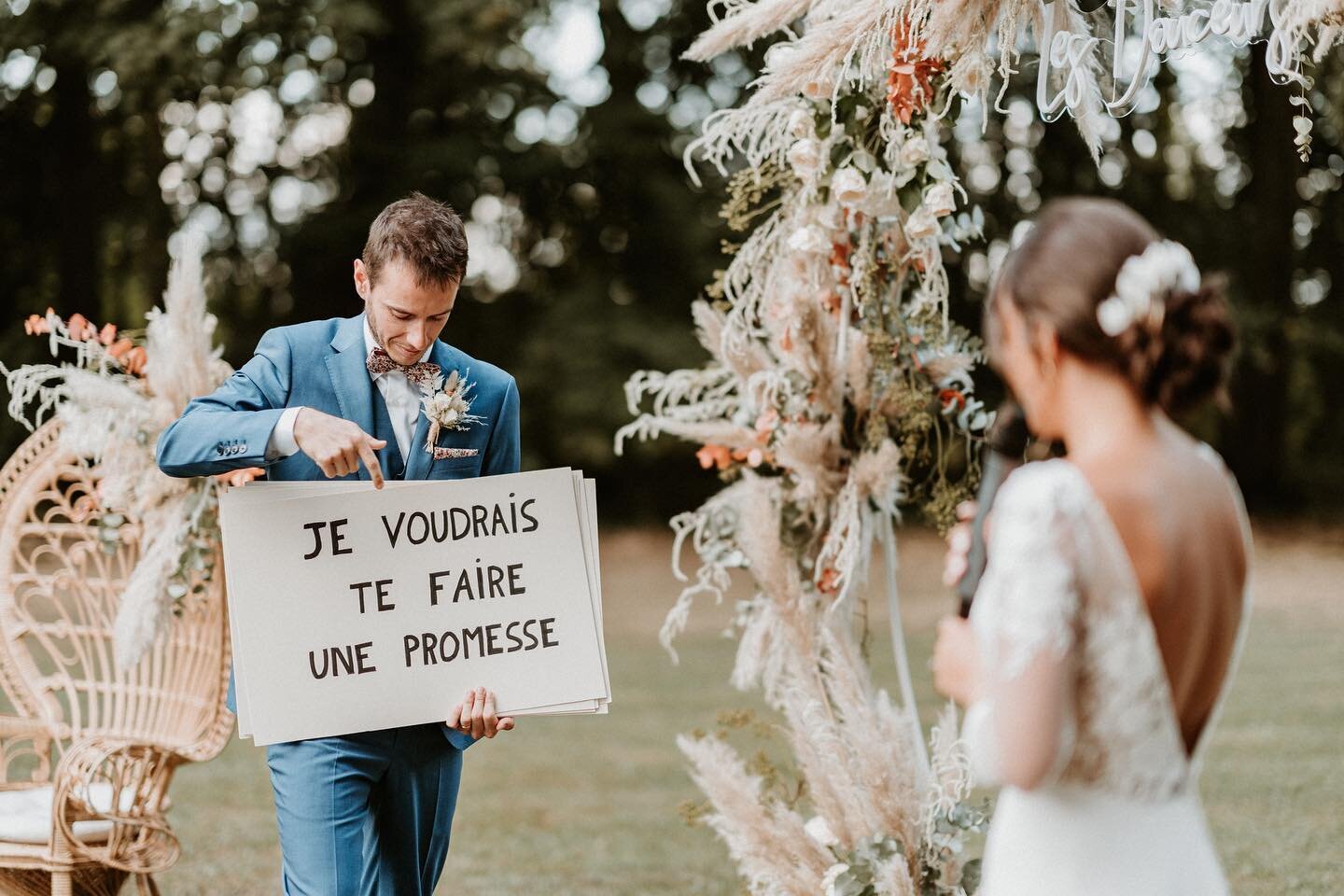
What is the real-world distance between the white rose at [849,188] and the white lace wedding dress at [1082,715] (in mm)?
2170

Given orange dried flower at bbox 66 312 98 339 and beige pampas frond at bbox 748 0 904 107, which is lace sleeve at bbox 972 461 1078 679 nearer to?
beige pampas frond at bbox 748 0 904 107

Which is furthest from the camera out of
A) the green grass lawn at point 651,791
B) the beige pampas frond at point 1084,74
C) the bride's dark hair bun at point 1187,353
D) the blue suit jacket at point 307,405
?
the green grass lawn at point 651,791

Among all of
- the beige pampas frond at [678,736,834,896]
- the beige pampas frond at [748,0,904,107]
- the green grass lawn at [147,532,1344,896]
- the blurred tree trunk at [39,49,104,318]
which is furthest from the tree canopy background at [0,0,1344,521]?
the beige pampas frond at [678,736,834,896]

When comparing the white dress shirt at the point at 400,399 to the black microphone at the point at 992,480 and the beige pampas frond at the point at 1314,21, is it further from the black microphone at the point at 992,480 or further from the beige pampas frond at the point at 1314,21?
the beige pampas frond at the point at 1314,21

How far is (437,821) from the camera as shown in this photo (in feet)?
9.80

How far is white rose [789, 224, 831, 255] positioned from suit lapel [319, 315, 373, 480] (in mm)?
1439

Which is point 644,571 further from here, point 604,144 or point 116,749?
point 116,749

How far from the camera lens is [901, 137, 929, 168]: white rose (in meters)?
3.77

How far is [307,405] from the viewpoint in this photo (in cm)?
289

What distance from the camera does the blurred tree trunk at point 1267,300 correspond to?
707 inches

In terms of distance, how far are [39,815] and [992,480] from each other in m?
3.05

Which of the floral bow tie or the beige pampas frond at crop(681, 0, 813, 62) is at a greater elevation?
the beige pampas frond at crop(681, 0, 813, 62)

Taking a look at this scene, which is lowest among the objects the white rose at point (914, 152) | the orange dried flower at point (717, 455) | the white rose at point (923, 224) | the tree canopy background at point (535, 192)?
the orange dried flower at point (717, 455)

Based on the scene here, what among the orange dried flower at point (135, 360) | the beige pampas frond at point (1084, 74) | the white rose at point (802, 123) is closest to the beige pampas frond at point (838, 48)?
the white rose at point (802, 123)
